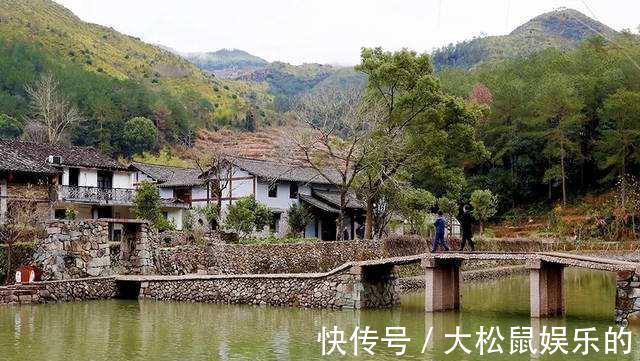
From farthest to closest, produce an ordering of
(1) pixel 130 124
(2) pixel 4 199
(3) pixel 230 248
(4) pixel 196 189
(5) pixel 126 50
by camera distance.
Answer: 1. (5) pixel 126 50
2. (1) pixel 130 124
3. (4) pixel 196 189
4. (2) pixel 4 199
5. (3) pixel 230 248

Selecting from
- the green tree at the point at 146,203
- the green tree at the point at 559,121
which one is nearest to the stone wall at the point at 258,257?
the green tree at the point at 146,203

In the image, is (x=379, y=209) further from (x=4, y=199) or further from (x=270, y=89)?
(x=270, y=89)

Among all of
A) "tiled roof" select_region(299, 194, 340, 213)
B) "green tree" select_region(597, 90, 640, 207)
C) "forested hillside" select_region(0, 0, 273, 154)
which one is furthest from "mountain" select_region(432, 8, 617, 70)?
"tiled roof" select_region(299, 194, 340, 213)

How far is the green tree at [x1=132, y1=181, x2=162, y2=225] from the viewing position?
1635 inches

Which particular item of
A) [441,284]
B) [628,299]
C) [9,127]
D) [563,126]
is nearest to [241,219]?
[441,284]

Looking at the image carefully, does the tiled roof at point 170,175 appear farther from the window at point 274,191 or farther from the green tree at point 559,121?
the green tree at point 559,121

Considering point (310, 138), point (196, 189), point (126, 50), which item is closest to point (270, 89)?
point (126, 50)

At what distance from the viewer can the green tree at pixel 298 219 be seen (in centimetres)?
4725

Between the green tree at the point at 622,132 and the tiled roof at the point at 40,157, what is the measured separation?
1410 inches

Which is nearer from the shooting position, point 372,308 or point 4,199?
point 372,308

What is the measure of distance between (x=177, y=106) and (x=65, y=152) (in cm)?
4386

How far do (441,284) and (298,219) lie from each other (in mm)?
21660

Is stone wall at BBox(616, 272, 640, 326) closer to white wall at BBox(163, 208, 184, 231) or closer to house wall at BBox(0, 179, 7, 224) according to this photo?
house wall at BBox(0, 179, 7, 224)

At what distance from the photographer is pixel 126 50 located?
393 ft
